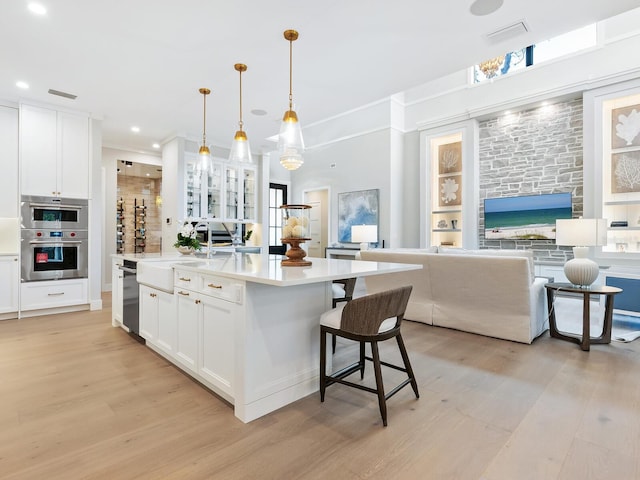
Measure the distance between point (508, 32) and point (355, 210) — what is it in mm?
5044

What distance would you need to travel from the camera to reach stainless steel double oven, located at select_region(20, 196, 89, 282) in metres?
4.43

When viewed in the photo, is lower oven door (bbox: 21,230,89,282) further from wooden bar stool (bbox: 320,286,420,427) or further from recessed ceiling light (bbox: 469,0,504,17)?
recessed ceiling light (bbox: 469,0,504,17)

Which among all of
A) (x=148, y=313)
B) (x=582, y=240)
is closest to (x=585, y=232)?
(x=582, y=240)

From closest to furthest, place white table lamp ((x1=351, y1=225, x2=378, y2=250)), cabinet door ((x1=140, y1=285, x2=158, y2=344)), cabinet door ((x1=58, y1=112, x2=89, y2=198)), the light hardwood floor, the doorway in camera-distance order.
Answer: the light hardwood floor, cabinet door ((x1=140, y1=285, x2=158, y2=344)), cabinet door ((x1=58, y1=112, x2=89, y2=198)), white table lamp ((x1=351, y1=225, x2=378, y2=250)), the doorway

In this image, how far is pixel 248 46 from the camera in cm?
319

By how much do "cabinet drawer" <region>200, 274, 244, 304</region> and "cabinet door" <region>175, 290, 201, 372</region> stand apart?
18 cm

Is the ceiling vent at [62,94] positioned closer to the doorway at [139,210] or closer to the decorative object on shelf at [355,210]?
the doorway at [139,210]

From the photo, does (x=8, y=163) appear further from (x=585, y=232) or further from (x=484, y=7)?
(x=585, y=232)

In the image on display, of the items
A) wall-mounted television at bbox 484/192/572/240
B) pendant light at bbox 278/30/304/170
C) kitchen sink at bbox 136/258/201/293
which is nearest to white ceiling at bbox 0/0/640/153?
pendant light at bbox 278/30/304/170

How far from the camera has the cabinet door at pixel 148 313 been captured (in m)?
2.97

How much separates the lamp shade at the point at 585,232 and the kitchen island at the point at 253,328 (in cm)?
213

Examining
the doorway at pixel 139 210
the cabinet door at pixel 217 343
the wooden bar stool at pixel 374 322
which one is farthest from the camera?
the doorway at pixel 139 210

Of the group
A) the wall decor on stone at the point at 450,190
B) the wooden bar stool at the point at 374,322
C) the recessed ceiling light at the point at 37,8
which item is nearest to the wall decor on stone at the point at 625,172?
the wall decor on stone at the point at 450,190

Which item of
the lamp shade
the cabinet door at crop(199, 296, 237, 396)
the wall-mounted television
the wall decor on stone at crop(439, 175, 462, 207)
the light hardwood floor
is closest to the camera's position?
the light hardwood floor
